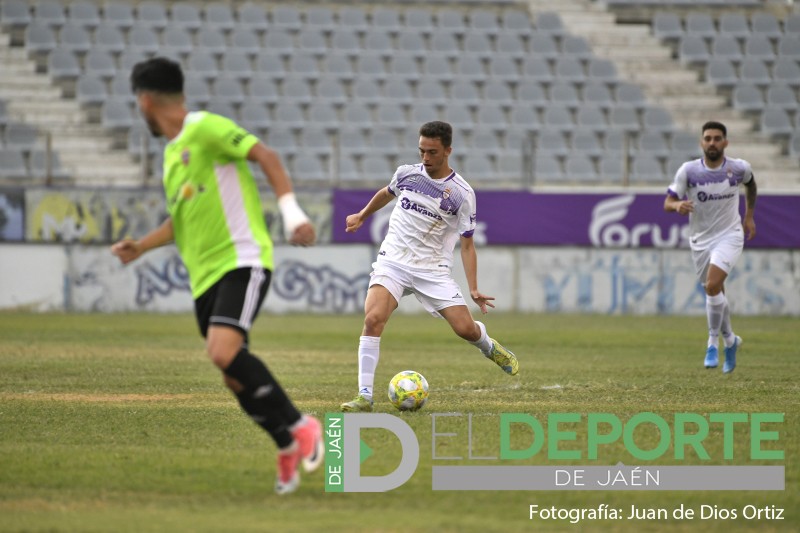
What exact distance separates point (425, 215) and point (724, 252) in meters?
5.01

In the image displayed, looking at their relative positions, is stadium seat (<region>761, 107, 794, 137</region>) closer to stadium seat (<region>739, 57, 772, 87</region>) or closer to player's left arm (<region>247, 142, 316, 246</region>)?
stadium seat (<region>739, 57, 772, 87</region>)

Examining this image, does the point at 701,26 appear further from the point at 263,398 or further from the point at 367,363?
the point at 263,398

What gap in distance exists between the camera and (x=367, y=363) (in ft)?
32.5

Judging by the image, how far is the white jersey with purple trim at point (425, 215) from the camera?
1048 cm

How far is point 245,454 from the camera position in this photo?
25.5 ft

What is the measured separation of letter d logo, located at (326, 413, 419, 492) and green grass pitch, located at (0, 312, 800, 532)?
10cm

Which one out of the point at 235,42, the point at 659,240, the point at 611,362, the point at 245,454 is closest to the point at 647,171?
the point at 659,240

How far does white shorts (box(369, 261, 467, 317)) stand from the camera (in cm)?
1041

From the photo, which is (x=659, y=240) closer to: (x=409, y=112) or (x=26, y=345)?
(x=409, y=112)

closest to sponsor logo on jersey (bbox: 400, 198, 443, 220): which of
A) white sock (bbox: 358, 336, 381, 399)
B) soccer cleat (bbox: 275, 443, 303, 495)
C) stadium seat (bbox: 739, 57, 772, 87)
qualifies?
white sock (bbox: 358, 336, 381, 399)

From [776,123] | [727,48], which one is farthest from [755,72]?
[776,123]

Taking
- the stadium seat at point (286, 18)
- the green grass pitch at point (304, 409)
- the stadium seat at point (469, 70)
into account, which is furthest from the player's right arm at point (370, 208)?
the stadium seat at point (286, 18)

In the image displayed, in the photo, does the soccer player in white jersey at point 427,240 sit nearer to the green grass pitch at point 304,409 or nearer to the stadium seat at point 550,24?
the green grass pitch at point 304,409

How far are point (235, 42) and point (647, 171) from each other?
11159mm
